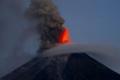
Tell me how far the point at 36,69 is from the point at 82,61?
433 inches

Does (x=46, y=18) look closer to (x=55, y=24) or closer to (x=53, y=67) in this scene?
(x=55, y=24)

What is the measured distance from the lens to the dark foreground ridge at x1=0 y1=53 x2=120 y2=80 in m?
121

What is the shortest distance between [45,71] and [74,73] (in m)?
6.66

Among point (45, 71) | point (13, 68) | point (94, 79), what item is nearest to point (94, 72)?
point (94, 79)

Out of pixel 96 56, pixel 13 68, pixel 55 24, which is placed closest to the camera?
pixel 55 24

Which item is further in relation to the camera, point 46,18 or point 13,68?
point 13,68

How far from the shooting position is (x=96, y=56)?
5064 inches

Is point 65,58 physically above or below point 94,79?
above

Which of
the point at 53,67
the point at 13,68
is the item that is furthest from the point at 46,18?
the point at 13,68

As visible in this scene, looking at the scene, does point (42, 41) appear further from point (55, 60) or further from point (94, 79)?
point (94, 79)

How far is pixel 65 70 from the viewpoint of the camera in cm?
12312

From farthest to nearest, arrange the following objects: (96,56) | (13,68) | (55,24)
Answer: (13,68) → (96,56) → (55,24)

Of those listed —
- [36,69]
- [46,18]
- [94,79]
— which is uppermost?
[46,18]

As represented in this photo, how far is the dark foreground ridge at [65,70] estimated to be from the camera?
12054cm
